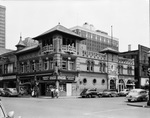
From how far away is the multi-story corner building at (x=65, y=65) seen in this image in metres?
38.8

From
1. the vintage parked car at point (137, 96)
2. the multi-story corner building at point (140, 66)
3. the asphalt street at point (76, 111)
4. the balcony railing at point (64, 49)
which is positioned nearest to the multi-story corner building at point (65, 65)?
the balcony railing at point (64, 49)

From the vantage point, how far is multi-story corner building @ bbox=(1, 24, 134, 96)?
38750 mm

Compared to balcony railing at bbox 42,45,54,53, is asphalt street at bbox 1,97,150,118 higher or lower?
lower

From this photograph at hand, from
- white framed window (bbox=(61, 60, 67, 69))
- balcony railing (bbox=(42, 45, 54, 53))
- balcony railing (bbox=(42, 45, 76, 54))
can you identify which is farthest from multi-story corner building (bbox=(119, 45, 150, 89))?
balcony railing (bbox=(42, 45, 54, 53))

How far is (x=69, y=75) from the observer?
39.8 m

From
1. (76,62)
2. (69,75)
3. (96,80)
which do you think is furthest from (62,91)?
(96,80)

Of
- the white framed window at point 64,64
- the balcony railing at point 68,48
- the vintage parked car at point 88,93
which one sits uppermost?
the balcony railing at point 68,48

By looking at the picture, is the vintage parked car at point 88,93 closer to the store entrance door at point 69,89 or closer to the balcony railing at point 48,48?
the store entrance door at point 69,89

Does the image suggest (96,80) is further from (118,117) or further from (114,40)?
(114,40)

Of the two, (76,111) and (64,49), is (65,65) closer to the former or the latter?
(64,49)

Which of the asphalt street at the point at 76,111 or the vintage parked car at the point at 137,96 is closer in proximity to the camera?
the asphalt street at the point at 76,111

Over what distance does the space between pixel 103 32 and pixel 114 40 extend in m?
8.97

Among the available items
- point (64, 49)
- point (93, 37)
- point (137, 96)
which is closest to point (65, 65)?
point (64, 49)

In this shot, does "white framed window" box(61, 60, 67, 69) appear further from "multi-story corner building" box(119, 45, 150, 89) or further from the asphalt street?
"multi-story corner building" box(119, 45, 150, 89)
